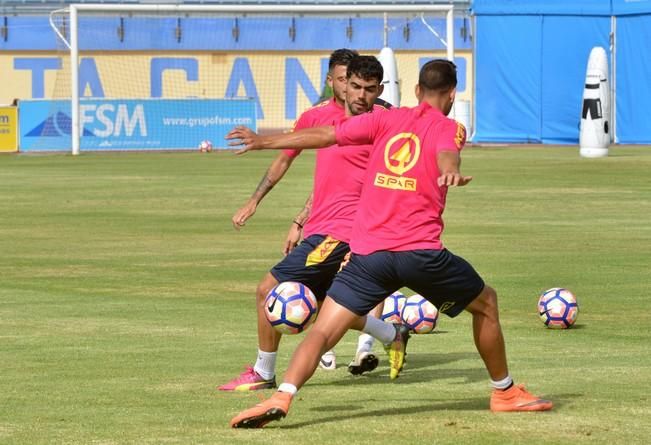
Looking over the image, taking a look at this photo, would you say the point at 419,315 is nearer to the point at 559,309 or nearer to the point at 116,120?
the point at 559,309

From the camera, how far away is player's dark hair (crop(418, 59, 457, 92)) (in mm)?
8414

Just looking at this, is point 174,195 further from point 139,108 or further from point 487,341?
point 487,341

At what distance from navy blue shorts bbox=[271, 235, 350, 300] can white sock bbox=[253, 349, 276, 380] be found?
483 mm

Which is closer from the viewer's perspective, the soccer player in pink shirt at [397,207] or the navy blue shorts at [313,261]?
the soccer player in pink shirt at [397,207]

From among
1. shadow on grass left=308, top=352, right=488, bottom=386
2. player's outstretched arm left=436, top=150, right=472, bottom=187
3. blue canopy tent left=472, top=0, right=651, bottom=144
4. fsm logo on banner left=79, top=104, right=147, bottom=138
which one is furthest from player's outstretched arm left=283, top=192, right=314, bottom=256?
blue canopy tent left=472, top=0, right=651, bottom=144

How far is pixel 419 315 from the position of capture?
39.1ft

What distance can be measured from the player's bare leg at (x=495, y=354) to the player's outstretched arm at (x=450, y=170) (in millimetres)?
858

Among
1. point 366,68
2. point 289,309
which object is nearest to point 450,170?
point 366,68

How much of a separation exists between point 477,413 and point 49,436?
2454 millimetres

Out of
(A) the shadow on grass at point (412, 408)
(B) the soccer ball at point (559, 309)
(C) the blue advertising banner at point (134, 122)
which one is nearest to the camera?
(A) the shadow on grass at point (412, 408)

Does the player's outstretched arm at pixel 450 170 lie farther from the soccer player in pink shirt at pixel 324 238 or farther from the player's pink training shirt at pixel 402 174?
the soccer player in pink shirt at pixel 324 238

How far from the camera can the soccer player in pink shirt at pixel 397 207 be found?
8.29 m

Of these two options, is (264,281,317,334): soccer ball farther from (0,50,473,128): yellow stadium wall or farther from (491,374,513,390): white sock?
(0,50,473,128): yellow stadium wall

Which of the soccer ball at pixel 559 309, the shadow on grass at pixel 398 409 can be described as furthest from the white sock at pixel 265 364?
the soccer ball at pixel 559 309
